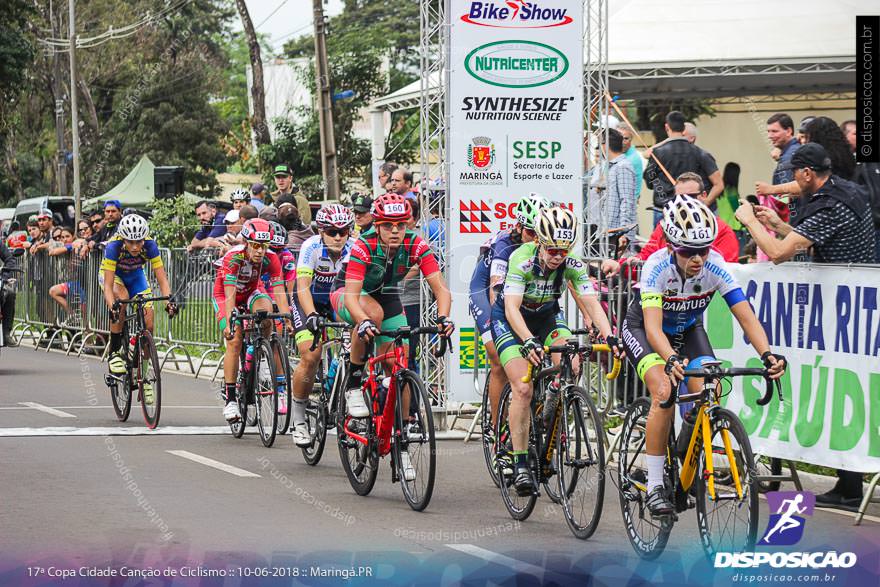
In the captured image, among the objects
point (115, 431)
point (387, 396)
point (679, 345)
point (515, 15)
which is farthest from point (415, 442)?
point (515, 15)

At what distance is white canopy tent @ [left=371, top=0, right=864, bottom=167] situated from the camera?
72.5ft

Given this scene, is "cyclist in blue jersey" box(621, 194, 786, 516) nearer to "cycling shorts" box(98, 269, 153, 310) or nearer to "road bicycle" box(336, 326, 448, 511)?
"road bicycle" box(336, 326, 448, 511)

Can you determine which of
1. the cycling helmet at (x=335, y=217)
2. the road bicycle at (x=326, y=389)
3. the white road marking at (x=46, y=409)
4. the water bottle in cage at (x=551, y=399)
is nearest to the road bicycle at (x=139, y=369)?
the white road marking at (x=46, y=409)

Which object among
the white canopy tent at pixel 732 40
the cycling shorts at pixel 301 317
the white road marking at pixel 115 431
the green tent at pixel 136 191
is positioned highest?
the white canopy tent at pixel 732 40

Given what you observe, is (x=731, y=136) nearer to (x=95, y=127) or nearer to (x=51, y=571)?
(x=51, y=571)

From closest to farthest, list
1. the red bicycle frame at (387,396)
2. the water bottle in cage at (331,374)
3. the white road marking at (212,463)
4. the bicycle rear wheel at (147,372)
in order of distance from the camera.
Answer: the red bicycle frame at (387,396) < the white road marking at (212,463) < the water bottle in cage at (331,374) < the bicycle rear wheel at (147,372)

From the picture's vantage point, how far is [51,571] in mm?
7285

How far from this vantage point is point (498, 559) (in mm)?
7824

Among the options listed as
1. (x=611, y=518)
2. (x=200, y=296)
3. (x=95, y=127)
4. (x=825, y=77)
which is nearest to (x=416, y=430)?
(x=611, y=518)

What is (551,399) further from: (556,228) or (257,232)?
(257,232)

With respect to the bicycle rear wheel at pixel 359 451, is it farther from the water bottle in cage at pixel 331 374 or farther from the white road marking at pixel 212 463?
the white road marking at pixel 212 463

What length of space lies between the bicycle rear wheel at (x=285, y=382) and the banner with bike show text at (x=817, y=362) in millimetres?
3796

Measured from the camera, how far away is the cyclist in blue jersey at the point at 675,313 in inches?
308

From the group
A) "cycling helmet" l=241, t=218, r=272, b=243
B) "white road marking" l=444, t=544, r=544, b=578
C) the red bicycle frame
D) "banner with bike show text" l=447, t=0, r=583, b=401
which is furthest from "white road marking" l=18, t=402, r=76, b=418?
"white road marking" l=444, t=544, r=544, b=578
